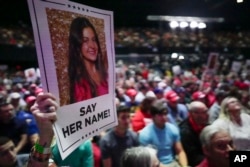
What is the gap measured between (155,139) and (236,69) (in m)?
6.06

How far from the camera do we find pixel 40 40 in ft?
3.38

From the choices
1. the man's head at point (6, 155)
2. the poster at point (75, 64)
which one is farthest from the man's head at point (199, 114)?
the poster at point (75, 64)

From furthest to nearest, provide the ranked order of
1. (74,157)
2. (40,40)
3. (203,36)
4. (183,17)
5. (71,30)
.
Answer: (203,36)
(183,17)
(74,157)
(71,30)
(40,40)

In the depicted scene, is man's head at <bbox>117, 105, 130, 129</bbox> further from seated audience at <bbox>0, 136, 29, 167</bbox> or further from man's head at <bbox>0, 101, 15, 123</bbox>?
man's head at <bbox>0, 101, 15, 123</bbox>

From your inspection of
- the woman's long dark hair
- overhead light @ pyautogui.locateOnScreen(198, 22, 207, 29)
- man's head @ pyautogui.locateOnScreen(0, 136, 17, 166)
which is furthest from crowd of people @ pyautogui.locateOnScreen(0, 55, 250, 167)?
overhead light @ pyautogui.locateOnScreen(198, 22, 207, 29)

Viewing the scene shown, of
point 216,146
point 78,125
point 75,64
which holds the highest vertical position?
point 75,64

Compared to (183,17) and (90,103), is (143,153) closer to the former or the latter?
(90,103)

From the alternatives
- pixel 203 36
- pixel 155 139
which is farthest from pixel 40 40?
pixel 203 36

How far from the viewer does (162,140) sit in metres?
3.21

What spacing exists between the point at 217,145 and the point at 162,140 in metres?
1.25

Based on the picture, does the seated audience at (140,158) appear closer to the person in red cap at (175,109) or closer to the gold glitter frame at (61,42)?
the gold glitter frame at (61,42)

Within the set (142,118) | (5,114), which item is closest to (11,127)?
(5,114)

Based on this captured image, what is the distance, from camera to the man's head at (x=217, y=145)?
1.87 meters

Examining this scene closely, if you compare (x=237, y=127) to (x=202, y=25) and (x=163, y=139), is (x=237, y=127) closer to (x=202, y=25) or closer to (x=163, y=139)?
(x=202, y=25)
